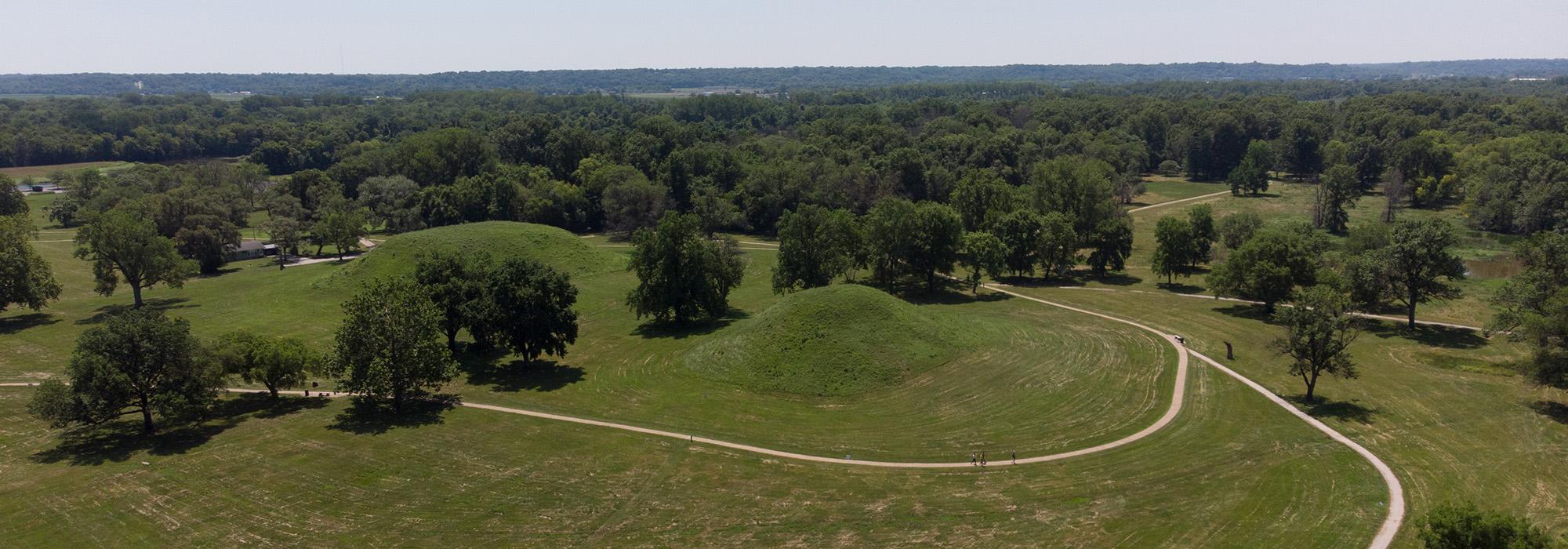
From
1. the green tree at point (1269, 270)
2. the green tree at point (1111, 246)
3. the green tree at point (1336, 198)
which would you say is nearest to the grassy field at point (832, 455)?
the green tree at point (1269, 270)

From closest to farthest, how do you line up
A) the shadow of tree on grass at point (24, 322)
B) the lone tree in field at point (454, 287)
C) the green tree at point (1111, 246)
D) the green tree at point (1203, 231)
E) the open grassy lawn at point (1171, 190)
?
the lone tree in field at point (454, 287), the shadow of tree on grass at point (24, 322), the green tree at point (1203, 231), the green tree at point (1111, 246), the open grassy lawn at point (1171, 190)

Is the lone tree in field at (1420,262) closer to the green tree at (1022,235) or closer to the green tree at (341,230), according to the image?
the green tree at (1022,235)

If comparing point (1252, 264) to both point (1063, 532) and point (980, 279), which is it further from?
point (1063, 532)

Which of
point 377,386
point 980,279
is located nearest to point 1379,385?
point 980,279

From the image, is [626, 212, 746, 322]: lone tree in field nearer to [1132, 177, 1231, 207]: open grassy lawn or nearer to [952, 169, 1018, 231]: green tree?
[952, 169, 1018, 231]: green tree

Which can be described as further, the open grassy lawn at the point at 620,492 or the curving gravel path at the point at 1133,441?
the curving gravel path at the point at 1133,441

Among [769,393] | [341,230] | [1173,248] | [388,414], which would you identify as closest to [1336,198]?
[1173,248]

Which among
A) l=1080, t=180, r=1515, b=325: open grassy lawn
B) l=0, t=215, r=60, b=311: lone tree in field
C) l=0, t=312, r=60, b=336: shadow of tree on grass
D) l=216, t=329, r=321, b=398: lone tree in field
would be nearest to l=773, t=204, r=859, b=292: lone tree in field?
l=1080, t=180, r=1515, b=325: open grassy lawn
